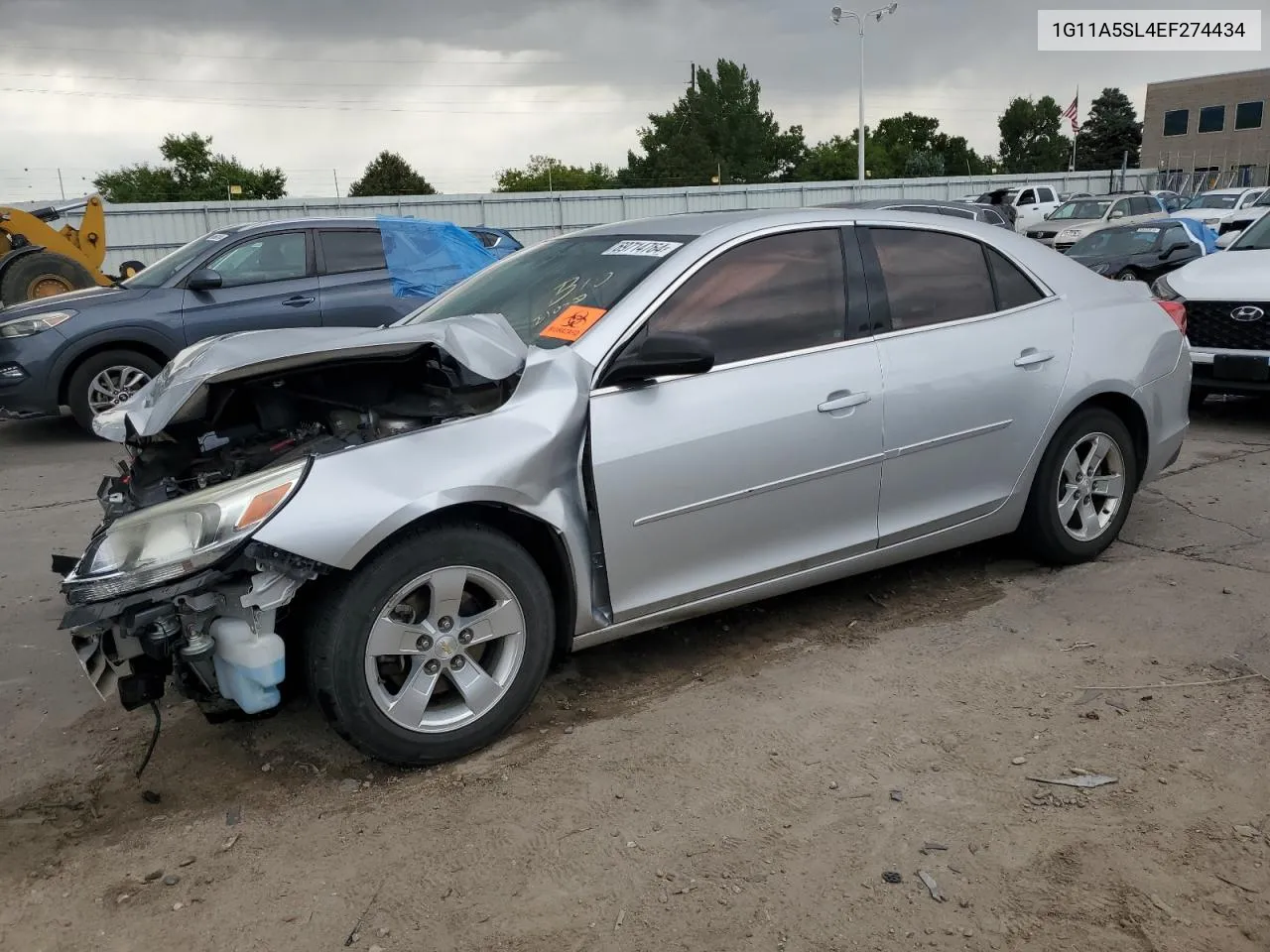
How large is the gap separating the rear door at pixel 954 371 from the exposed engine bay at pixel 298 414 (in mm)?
1582

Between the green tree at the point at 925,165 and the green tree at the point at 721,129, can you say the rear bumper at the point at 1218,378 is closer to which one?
the green tree at the point at 721,129

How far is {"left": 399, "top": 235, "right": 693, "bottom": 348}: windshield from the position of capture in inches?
147

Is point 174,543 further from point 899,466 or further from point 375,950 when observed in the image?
point 899,466

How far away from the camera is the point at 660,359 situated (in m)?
3.39

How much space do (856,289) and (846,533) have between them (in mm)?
953

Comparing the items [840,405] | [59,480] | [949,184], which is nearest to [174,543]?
[840,405]

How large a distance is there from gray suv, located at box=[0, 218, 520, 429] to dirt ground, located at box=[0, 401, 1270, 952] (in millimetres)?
4643

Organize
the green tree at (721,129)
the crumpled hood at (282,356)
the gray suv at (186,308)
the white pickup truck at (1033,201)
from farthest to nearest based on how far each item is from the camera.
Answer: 1. the green tree at (721,129)
2. the white pickup truck at (1033,201)
3. the gray suv at (186,308)
4. the crumpled hood at (282,356)

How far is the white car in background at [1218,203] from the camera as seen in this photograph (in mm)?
23438

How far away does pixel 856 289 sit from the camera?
404cm

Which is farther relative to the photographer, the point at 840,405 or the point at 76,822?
the point at 840,405

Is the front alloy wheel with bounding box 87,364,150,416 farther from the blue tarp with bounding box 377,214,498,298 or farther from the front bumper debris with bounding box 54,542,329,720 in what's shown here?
the front bumper debris with bounding box 54,542,329,720

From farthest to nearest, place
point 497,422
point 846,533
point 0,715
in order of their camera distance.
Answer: point 846,533 → point 0,715 → point 497,422

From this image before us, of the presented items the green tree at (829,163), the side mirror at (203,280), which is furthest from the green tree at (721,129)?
the side mirror at (203,280)
